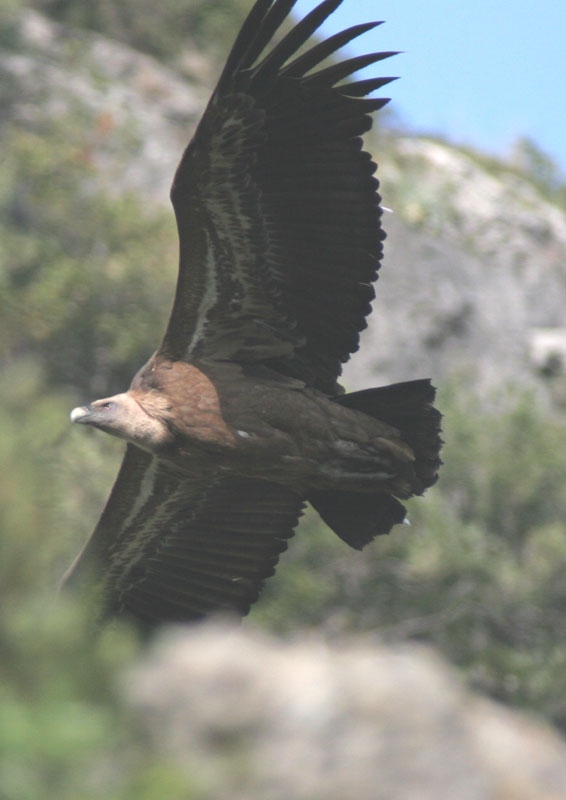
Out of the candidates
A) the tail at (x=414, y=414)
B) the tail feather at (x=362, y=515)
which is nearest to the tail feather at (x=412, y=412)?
the tail at (x=414, y=414)

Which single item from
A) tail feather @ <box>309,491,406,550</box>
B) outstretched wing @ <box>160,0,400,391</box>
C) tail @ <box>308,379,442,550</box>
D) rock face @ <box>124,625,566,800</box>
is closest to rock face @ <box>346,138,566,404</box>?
rock face @ <box>124,625,566,800</box>

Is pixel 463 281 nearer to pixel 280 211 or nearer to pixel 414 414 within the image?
pixel 414 414

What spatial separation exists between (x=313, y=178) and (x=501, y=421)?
59.8 ft

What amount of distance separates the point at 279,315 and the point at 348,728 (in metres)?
7.37

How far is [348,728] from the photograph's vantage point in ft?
50.7

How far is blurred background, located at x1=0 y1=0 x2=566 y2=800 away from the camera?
2439 cm

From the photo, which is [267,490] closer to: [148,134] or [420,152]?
[148,134]

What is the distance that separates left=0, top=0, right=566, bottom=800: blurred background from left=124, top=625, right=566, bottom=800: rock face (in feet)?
8.28

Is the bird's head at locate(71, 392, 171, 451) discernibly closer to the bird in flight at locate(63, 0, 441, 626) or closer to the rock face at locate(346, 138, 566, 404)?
the bird in flight at locate(63, 0, 441, 626)

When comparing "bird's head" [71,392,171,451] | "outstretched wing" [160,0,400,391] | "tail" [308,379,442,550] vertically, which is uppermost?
"outstretched wing" [160,0,400,391]

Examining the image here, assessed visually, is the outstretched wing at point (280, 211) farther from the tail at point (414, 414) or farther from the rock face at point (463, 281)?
the rock face at point (463, 281)

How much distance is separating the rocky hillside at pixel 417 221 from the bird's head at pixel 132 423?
19079 millimetres

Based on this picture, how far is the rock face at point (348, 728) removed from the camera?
46.6 feet

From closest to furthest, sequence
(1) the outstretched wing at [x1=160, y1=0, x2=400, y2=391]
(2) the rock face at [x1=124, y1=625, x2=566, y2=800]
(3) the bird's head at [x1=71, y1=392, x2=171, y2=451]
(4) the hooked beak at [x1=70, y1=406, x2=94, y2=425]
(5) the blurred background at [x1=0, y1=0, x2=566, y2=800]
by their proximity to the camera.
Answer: (1) the outstretched wing at [x1=160, y1=0, x2=400, y2=391]
(3) the bird's head at [x1=71, y1=392, x2=171, y2=451]
(4) the hooked beak at [x1=70, y1=406, x2=94, y2=425]
(2) the rock face at [x1=124, y1=625, x2=566, y2=800]
(5) the blurred background at [x1=0, y1=0, x2=566, y2=800]
